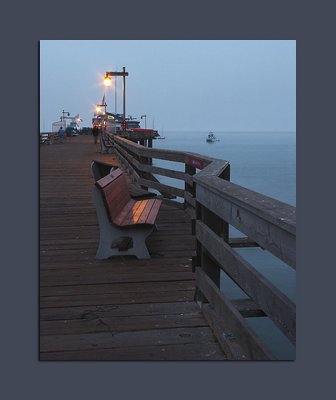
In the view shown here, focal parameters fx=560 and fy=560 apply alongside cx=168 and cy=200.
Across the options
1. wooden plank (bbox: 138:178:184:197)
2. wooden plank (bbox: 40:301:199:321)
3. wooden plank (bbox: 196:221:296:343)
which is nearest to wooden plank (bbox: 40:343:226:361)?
wooden plank (bbox: 196:221:296:343)

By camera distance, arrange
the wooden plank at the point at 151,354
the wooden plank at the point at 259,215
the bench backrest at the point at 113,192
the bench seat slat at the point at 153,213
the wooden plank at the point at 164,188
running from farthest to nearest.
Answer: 1. the wooden plank at the point at 164,188
2. the bench seat slat at the point at 153,213
3. the bench backrest at the point at 113,192
4. the wooden plank at the point at 151,354
5. the wooden plank at the point at 259,215

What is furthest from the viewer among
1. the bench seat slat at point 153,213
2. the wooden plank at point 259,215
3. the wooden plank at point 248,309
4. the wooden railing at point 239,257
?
the bench seat slat at point 153,213

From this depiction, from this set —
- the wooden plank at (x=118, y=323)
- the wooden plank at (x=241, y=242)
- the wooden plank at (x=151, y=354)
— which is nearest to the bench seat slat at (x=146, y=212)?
the wooden plank at (x=241, y=242)

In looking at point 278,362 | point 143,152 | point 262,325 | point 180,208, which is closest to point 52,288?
point 278,362

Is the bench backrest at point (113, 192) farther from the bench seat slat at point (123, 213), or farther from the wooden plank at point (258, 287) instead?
the wooden plank at point (258, 287)

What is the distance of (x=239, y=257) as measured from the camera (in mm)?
3125

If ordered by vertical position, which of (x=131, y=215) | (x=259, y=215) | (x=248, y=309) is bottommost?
(x=248, y=309)

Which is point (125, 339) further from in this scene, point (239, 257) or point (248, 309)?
point (239, 257)

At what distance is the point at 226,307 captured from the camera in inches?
136

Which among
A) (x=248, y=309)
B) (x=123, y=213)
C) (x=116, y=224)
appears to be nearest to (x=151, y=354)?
(x=248, y=309)

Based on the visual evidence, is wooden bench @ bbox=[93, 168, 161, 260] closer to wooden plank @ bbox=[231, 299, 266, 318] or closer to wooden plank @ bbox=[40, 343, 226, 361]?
wooden plank @ bbox=[231, 299, 266, 318]

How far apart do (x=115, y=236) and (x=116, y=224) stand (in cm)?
18

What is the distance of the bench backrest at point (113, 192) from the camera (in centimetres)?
532
